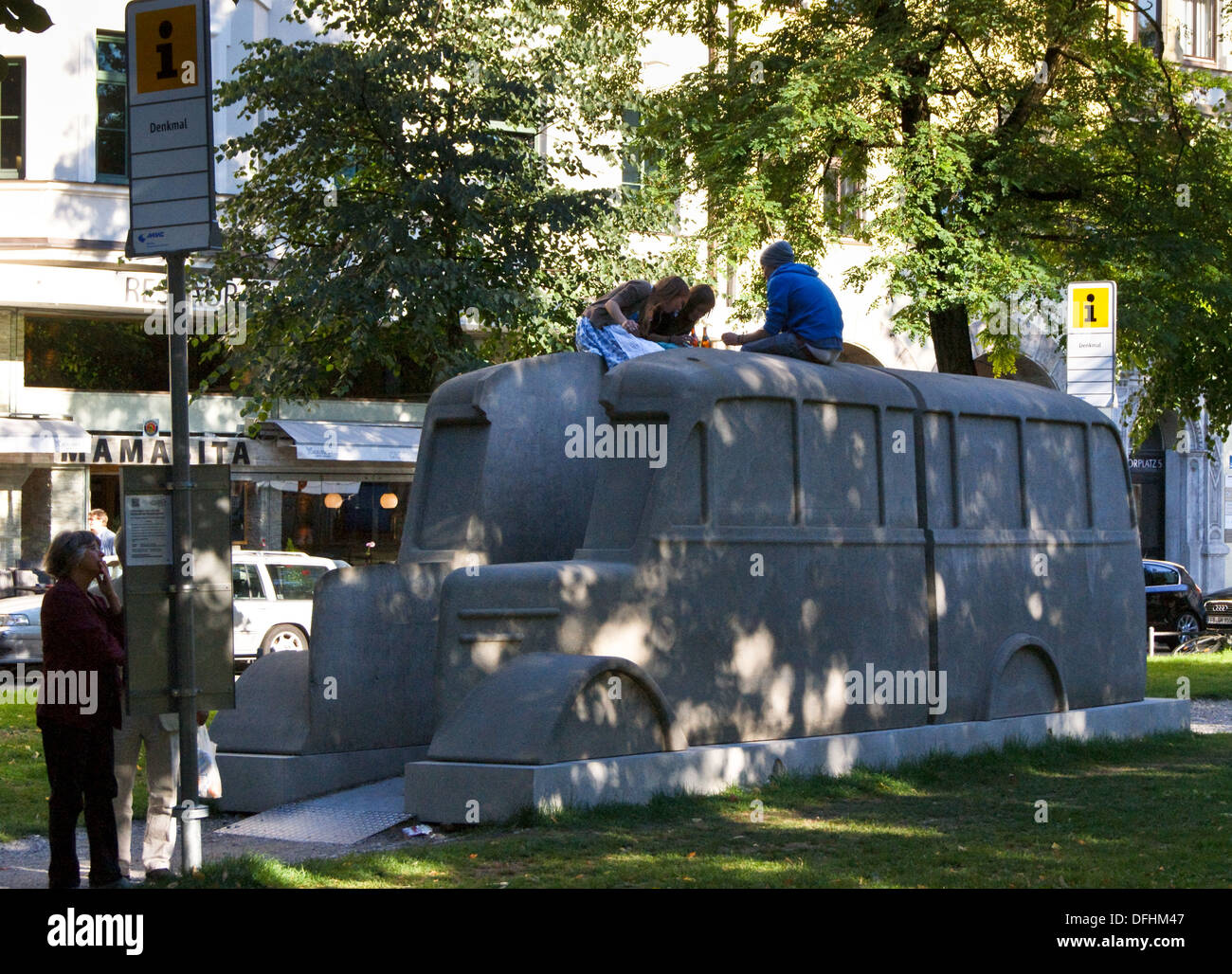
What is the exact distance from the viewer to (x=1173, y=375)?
21141 mm

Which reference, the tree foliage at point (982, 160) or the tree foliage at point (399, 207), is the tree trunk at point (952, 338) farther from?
the tree foliage at point (399, 207)

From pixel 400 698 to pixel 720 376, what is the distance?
256 cm

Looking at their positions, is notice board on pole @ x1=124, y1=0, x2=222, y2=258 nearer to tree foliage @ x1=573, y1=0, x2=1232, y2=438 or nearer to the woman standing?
the woman standing

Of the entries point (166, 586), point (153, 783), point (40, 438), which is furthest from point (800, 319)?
point (40, 438)

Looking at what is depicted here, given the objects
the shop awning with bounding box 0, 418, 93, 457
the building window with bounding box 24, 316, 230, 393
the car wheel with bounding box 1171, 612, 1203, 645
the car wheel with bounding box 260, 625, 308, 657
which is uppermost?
the building window with bounding box 24, 316, 230, 393

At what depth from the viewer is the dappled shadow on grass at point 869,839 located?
7.09 m

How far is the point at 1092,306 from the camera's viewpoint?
13383 mm

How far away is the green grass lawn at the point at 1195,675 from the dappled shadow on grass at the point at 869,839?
7316mm

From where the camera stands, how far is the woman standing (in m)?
7.10

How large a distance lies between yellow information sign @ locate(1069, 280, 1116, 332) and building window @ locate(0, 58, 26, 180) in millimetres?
19737

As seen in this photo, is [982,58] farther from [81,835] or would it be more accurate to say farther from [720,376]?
[81,835]

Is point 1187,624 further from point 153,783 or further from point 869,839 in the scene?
point 153,783

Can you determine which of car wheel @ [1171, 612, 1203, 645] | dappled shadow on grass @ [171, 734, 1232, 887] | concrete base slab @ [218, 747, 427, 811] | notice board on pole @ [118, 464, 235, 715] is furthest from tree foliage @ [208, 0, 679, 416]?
notice board on pole @ [118, 464, 235, 715]

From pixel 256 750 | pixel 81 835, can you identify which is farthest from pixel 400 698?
pixel 81 835
